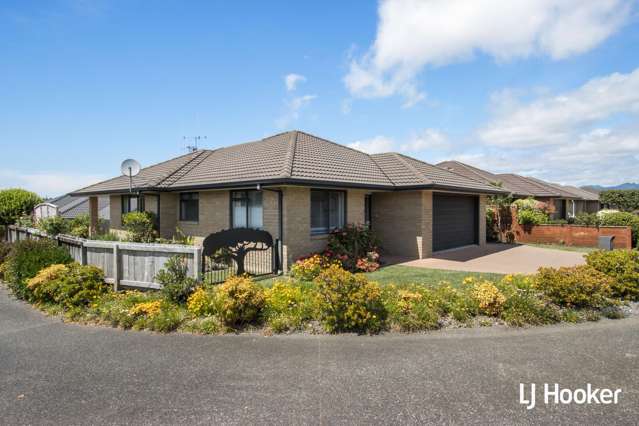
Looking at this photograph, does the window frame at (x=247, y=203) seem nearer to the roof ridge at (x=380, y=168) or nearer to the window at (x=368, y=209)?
the window at (x=368, y=209)

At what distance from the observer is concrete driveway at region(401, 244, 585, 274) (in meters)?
12.2

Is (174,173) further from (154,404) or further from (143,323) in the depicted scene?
(154,404)

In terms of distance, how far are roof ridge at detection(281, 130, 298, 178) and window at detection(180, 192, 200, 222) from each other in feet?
14.1

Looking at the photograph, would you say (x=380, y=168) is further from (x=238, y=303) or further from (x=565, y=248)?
(x=238, y=303)

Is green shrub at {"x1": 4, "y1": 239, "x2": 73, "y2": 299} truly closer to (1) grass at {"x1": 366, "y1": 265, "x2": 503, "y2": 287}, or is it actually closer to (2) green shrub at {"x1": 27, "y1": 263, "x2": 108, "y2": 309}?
(2) green shrub at {"x1": 27, "y1": 263, "x2": 108, "y2": 309}

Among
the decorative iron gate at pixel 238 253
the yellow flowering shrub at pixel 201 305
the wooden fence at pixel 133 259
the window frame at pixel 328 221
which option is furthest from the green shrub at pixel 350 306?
the window frame at pixel 328 221

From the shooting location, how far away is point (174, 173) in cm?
1617

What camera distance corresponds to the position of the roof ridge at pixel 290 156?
11226mm

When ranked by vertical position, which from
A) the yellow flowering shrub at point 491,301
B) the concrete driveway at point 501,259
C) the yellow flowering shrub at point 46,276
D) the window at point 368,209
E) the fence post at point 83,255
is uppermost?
the window at point 368,209

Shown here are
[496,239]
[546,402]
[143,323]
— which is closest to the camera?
[546,402]

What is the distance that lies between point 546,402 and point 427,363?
141 centimetres

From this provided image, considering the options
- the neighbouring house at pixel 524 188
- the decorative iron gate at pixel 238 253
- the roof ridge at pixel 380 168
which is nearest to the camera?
the decorative iron gate at pixel 238 253

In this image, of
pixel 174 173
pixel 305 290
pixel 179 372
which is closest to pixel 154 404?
pixel 179 372

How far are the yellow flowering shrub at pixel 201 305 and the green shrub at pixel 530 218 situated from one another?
63.8ft
